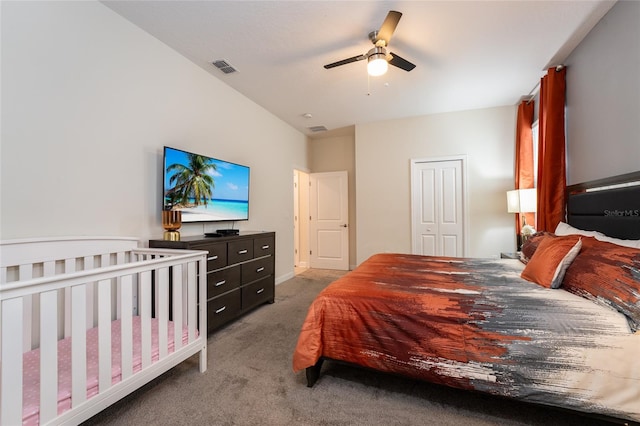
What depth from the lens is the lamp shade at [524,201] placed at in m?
3.30

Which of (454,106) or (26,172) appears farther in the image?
(454,106)

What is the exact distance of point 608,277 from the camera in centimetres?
142

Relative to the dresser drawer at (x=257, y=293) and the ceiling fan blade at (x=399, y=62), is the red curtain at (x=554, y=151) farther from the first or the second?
the dresser drawer at (x=257, y=293)

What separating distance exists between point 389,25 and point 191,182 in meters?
2.20

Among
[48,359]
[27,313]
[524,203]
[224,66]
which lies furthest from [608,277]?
[224,66]

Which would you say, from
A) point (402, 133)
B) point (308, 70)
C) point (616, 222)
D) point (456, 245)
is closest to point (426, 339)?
point (616, 222)

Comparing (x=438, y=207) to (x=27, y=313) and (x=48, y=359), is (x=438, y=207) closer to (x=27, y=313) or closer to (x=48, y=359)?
(x=48, y=359)

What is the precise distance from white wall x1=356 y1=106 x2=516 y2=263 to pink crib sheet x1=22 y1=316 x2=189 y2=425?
142 inches

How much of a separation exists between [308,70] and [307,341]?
A: 2748 mm

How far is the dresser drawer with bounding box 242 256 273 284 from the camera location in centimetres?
296

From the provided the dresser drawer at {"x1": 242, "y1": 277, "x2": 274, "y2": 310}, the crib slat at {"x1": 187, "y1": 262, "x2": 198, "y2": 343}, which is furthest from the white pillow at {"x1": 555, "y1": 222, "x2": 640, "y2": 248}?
the dresser drawer at {"x1": 242, "y1": 277, "x2": 274, "y2": 310}

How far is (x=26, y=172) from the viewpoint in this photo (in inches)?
66.4

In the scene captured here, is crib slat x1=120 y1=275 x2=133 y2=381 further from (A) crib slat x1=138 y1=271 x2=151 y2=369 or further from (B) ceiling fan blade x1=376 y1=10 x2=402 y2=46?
(B) ceiling fan blade x1=376 y1=10 x2=402 y2=46

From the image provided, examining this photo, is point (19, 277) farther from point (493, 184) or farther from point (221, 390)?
point (493, 184)
